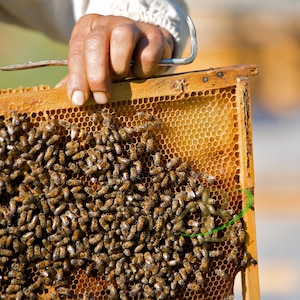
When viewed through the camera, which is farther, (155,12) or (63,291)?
(155,12)

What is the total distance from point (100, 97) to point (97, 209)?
2.31 ft

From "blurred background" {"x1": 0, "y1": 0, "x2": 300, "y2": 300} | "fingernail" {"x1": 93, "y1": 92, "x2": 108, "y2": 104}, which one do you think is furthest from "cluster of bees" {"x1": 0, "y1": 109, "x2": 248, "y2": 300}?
"blurred background" {"x1": 0, "y1": 0, "x2": 300, "y2": 300}

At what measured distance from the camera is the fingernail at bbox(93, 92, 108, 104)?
145 inches

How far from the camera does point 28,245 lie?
12.3 feet

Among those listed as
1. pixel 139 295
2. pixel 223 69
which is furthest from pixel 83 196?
pixel 223 69

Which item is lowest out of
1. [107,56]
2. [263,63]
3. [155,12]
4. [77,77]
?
[77,77]

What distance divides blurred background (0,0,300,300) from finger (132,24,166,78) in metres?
8.04

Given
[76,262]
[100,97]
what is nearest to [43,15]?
[100,97]

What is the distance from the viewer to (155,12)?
5066 mm

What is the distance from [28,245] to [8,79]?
1017 centimetres

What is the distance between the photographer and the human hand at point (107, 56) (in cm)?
368

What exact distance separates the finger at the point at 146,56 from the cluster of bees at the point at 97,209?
0.28 meters

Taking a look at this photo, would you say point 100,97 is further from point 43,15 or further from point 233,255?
point 43,15

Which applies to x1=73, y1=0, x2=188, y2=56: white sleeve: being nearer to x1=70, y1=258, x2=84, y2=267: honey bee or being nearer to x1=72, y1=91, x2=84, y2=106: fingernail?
x1=72, y1=91, x2=84, y2=106: fingernail
